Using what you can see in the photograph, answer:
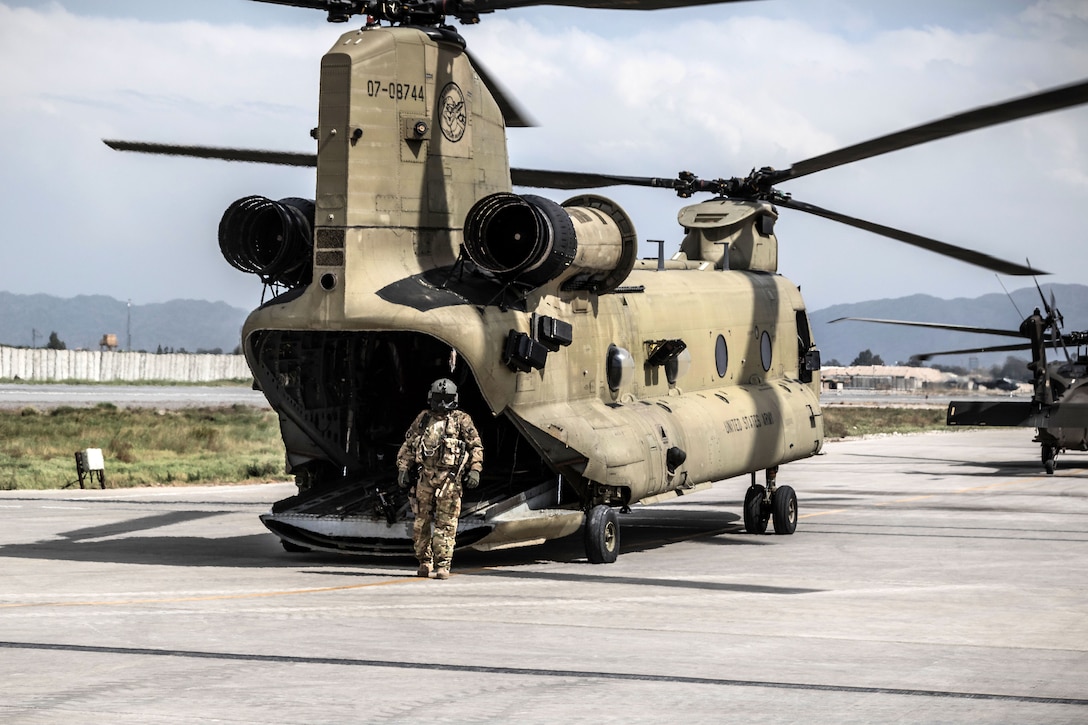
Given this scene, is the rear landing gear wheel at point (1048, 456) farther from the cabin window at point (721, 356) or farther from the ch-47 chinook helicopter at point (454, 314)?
the ch-47 chinook helicopter at point (454, 314)

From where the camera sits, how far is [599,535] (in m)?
15.5

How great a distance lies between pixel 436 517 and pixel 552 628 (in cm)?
344

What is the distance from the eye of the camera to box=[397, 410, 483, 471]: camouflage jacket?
14.4m

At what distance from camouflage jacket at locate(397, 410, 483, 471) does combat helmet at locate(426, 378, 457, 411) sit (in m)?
0.07

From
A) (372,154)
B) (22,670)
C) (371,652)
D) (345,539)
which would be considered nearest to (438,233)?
(372,154)

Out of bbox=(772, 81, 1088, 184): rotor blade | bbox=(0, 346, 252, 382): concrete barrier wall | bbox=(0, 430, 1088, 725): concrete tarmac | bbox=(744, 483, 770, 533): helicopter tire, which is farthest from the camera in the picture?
bbox=(0, 346, 252, 382): concrete barrier wall

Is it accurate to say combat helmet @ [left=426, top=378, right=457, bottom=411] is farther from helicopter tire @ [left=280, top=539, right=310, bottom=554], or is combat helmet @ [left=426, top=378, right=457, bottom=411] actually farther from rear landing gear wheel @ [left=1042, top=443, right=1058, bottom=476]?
rear landing gear wheel @ [left=1042, top=443, right=1058, bottom=476]

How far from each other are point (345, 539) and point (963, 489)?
710 inches

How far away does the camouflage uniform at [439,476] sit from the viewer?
563 inches

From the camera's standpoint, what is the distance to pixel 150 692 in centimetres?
849

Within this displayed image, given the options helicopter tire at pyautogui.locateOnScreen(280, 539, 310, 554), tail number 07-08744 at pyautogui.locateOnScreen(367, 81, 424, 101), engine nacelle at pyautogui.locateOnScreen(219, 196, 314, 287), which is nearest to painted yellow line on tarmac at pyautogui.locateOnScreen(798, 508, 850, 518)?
helicopter tire at pyautogui.locateOnScreen(280, 539, 310, 554)

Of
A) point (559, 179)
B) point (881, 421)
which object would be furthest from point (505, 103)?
point (881, 421)

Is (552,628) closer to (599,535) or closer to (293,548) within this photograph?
(599,535)

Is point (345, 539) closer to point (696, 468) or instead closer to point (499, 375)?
point (499, 375)
